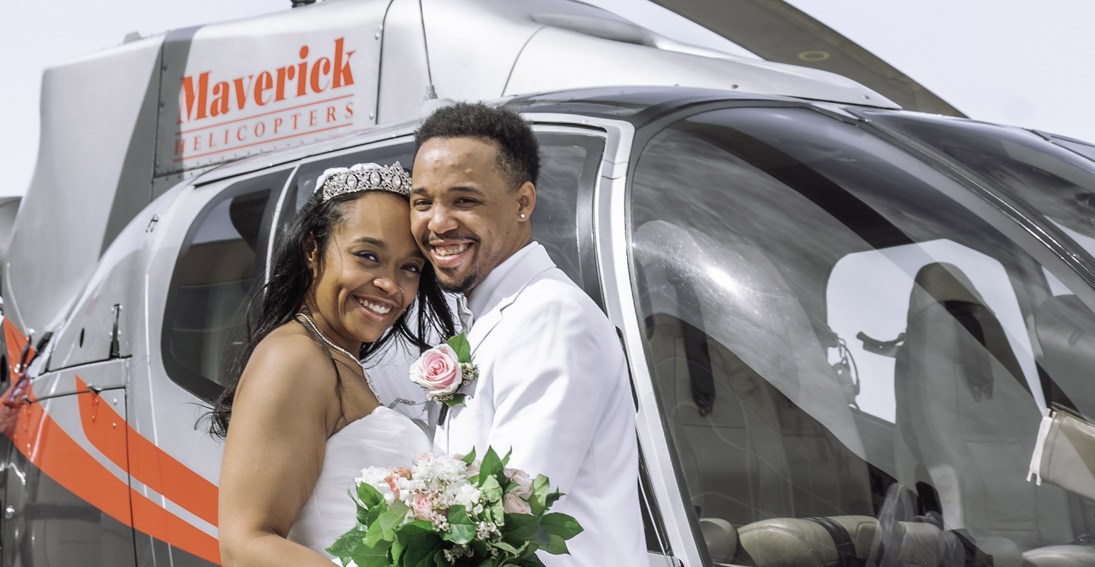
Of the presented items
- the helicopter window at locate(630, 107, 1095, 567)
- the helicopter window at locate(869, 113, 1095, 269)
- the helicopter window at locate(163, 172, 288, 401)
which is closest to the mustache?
the helicopter window at locate(630, 107, 1095, 567)

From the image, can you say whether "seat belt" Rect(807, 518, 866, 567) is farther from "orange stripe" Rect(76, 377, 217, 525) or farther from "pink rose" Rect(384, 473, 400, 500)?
"orange stripe" Rect(76, 377, 217, 525)

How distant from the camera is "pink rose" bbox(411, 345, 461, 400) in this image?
1.70m

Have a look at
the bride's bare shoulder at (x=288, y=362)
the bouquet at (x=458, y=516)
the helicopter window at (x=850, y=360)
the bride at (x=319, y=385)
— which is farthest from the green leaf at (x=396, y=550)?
the helicopter window at (x=850, y=360)

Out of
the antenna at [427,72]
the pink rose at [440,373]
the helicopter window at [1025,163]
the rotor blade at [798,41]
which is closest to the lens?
the pink rose at [440,373]

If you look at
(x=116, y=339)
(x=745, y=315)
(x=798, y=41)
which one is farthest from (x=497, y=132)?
(x=798, y=41)

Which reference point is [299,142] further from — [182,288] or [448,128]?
[448,128]

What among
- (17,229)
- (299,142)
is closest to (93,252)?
(17,229)

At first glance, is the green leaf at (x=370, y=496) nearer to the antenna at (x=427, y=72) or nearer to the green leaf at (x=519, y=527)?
the green leaf at (x=519, y=527)

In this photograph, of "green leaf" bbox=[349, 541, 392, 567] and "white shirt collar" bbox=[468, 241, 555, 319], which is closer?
"green leaf" bbox=[349, 541, 392, 567]

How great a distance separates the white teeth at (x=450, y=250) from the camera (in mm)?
1813

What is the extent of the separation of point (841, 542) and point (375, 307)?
3.10ft

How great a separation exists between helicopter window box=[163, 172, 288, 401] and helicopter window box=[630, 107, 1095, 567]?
1370mm

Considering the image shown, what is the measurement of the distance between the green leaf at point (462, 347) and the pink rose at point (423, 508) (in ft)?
1.03

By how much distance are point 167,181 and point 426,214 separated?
348cm
